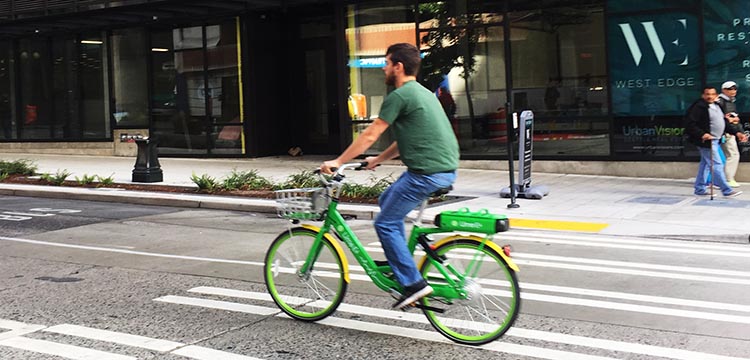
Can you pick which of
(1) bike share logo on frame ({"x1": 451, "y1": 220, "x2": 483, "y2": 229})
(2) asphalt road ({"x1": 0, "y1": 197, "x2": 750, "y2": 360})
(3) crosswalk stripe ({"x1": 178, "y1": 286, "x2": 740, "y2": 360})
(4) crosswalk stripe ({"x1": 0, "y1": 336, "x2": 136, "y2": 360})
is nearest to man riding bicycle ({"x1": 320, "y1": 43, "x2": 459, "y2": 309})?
(1) bike share logo on frame ({"x1": 451, "y1": 220, "x2": 483, "y2": 229})

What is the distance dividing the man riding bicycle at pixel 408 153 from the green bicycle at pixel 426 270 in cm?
13

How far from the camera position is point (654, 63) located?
15570 millimetres

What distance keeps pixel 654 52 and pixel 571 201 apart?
4.33 m

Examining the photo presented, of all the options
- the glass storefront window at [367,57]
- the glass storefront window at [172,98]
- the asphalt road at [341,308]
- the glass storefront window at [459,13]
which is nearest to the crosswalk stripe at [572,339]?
the asphalt road at [341,308]

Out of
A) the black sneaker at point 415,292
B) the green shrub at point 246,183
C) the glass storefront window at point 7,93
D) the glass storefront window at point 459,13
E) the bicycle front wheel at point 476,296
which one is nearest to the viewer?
the bicycle front wheel at point 476,296

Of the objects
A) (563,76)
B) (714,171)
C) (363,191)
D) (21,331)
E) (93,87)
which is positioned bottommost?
(21,331)

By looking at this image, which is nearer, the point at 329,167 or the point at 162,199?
the point at 329,167

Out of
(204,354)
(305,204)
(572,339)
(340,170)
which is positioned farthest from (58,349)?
(572,339)

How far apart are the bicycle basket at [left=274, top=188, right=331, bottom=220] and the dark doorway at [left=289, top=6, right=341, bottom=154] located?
51.7ft

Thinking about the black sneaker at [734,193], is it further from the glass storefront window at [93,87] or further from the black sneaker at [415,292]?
the glass storefront window at [93,87]

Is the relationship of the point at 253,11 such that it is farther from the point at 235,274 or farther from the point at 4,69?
the point at 235,274

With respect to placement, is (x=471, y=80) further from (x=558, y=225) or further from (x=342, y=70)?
(x=558, y=225)

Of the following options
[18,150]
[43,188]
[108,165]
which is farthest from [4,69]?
[43,188]

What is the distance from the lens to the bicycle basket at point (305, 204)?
5.85 metres
